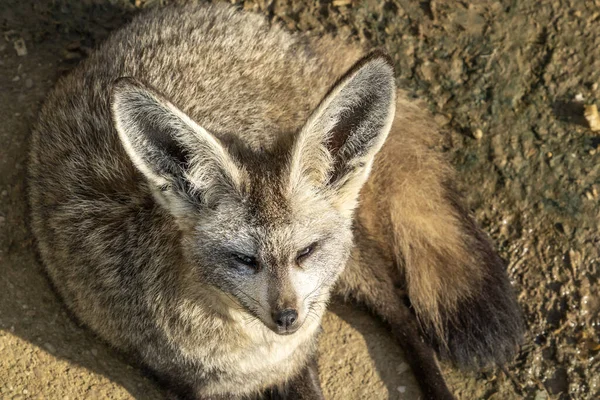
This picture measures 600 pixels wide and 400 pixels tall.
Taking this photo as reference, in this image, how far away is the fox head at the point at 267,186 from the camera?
304 cm

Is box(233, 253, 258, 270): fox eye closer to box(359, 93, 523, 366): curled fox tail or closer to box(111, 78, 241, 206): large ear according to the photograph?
box(111, 78, 241, 206): large ear

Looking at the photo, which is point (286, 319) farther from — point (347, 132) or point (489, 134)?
point (489, 134)

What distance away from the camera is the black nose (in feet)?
10.1

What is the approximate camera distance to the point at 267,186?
321 centimetres

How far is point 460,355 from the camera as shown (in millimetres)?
4551

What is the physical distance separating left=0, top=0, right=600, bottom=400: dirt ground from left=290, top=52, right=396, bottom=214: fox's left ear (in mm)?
1708

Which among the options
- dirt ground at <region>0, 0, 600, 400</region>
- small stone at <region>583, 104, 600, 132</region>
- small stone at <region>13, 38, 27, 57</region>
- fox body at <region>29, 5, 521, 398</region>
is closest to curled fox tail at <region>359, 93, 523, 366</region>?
fox body at <region>29, 5, 521, 398</region>

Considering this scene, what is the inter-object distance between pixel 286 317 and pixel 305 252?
315mm

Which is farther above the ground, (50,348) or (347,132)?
(347,132)

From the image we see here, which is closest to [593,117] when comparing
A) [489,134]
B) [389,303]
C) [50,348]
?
[489,134]

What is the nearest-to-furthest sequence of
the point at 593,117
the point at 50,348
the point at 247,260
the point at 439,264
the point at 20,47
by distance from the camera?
the point at 247,260
the point at 50,348
the point at 439,264
the point at 593,117
the point at 20,47

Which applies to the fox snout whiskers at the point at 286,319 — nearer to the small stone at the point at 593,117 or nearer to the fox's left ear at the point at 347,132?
the fox's left ear at the point at 347,132

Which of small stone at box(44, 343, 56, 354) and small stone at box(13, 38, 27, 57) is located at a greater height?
small stone at box(13, 38, 27, 57)

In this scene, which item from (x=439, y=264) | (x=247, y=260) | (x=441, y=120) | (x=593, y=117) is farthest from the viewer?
(x=441, y=120)
